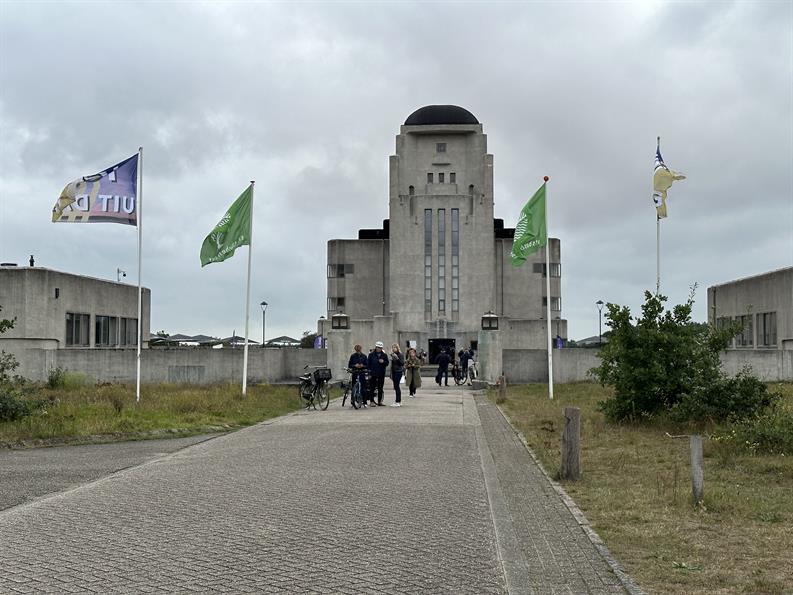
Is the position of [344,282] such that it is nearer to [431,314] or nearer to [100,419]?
[431,314]

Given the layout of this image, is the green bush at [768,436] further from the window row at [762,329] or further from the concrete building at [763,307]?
the window row at [762,329]

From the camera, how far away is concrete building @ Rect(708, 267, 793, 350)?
1768 inches

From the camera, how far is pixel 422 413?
2453 centimetres

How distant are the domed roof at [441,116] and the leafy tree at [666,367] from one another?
55.4 metres

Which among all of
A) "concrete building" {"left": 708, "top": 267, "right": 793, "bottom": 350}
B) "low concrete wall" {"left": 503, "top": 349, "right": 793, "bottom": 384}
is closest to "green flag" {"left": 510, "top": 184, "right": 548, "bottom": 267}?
"low concrete wall" {"left": 503, "top": 349, "right": 793, "bottom": 384}

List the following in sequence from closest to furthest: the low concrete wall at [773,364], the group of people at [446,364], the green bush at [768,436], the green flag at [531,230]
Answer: the green bush at [768,436] → the green flag at [531,230] → the low concrete wall at [773,364] → the group of people at [446,364]

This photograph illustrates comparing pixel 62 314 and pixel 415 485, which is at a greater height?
pixel 62 314

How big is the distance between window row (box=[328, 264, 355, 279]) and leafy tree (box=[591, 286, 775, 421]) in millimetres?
59547

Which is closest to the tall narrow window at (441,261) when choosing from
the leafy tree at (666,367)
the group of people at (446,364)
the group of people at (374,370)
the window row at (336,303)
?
the window row at (336,303)

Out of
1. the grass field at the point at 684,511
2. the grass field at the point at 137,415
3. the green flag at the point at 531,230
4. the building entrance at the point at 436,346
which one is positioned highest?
the green flag at the point at 531,230

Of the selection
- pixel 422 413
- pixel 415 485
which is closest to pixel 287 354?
pixel 422 413

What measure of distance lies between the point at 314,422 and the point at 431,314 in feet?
167

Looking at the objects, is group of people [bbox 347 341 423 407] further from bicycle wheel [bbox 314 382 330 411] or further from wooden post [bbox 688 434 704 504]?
wooden post [bbox 688 434 704 504]

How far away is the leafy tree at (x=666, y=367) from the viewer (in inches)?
737
